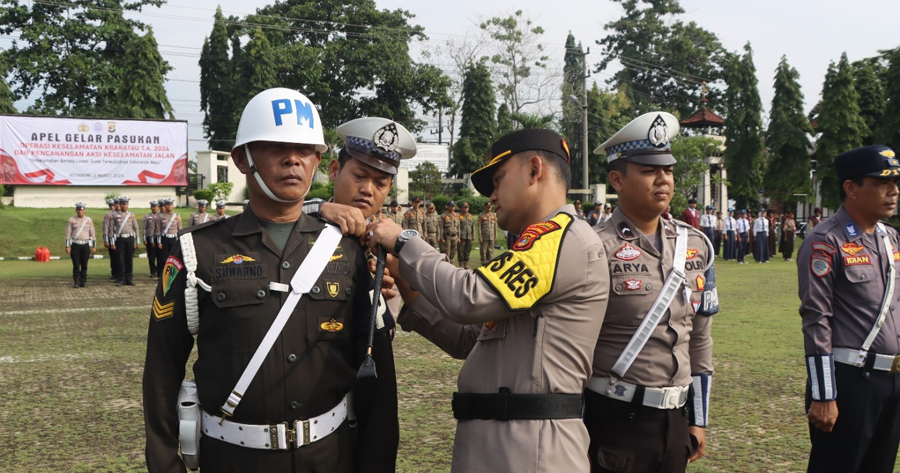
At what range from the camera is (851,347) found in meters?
3.72

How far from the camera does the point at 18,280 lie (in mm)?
17938

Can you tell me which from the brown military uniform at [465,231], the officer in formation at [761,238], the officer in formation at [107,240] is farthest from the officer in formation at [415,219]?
the officer in formation at [761,238]

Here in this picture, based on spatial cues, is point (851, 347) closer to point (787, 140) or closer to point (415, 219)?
point (415, 219)

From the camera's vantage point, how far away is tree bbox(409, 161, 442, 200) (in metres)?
46.8

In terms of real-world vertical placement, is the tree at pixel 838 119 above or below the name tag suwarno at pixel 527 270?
above

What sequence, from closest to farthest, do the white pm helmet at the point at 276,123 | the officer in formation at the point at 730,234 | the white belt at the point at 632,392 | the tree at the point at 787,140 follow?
the white pm helmet at the point at 276,123, the white belt at the point at 632,392, the officer in formation at the point at 730,234, the tree at the point at 787,140

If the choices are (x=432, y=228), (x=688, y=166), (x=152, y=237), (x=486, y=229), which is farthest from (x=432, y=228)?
(x=688, y=166)

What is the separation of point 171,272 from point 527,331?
1190 millimetres

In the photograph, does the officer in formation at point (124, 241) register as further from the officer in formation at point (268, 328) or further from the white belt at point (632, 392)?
the white belt at point (632, 392)

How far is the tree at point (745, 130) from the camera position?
158ft

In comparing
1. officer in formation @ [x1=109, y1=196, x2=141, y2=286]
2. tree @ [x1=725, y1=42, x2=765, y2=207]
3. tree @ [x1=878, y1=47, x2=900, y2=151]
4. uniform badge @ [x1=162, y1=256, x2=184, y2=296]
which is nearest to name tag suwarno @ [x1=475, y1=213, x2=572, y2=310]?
uniform badge @ [x1=162, y1=256, x2=184, y2=296]

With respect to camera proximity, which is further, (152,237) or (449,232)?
(449,232)

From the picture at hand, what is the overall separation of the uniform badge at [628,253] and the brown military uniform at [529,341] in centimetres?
70

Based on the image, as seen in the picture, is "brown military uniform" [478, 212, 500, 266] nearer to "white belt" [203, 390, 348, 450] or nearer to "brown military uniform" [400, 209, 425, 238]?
"brown military uniform" [400, 209, 425, 238]
